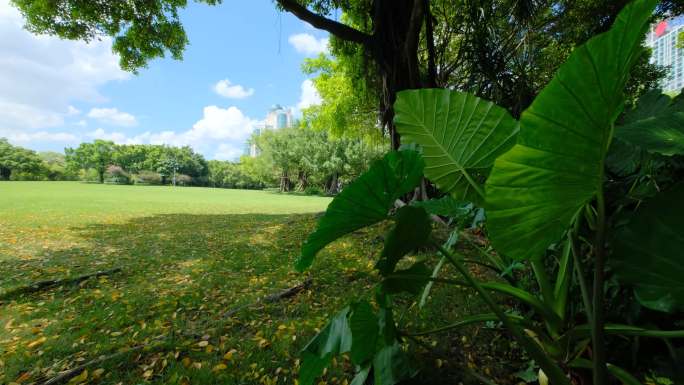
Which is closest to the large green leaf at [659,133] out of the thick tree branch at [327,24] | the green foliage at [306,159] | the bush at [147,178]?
the thick tree branch at [327,24]

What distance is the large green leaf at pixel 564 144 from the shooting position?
0.44 m

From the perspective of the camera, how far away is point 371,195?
726mm

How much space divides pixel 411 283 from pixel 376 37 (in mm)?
3644

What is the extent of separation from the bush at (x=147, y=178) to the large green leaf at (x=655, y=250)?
48.3 m

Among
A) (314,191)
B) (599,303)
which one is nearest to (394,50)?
(599,303)

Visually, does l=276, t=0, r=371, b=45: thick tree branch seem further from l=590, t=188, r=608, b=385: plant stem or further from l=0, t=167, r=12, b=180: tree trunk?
l=0, t=167, r=12, b=180: tree trunk

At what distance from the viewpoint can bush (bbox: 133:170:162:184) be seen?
40.2 meters

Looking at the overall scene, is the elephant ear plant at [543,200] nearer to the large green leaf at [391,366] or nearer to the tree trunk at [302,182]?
the large green leaf at [391,366]

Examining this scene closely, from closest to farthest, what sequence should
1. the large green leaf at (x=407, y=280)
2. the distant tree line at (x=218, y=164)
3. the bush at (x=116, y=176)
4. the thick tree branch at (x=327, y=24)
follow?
the large green leaf at (x=407, y=280) < the thick tree branch at (x=327, y=24) < the distant tree line at (x=218, y=164) < the bush at (x=116, y=176)

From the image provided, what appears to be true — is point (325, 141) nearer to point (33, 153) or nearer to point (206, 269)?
point (206, 269)

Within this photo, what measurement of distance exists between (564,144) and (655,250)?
307 mm

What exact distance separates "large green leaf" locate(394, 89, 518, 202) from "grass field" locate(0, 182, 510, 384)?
624 millimetres

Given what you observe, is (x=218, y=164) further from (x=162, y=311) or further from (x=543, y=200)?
(x=543, y=200)

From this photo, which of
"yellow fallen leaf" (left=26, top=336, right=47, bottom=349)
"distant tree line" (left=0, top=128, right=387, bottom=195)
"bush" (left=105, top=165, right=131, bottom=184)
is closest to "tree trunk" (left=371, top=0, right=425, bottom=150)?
"yellow fallen leaf" (left=26, top=336, right=47, bottom=349)
